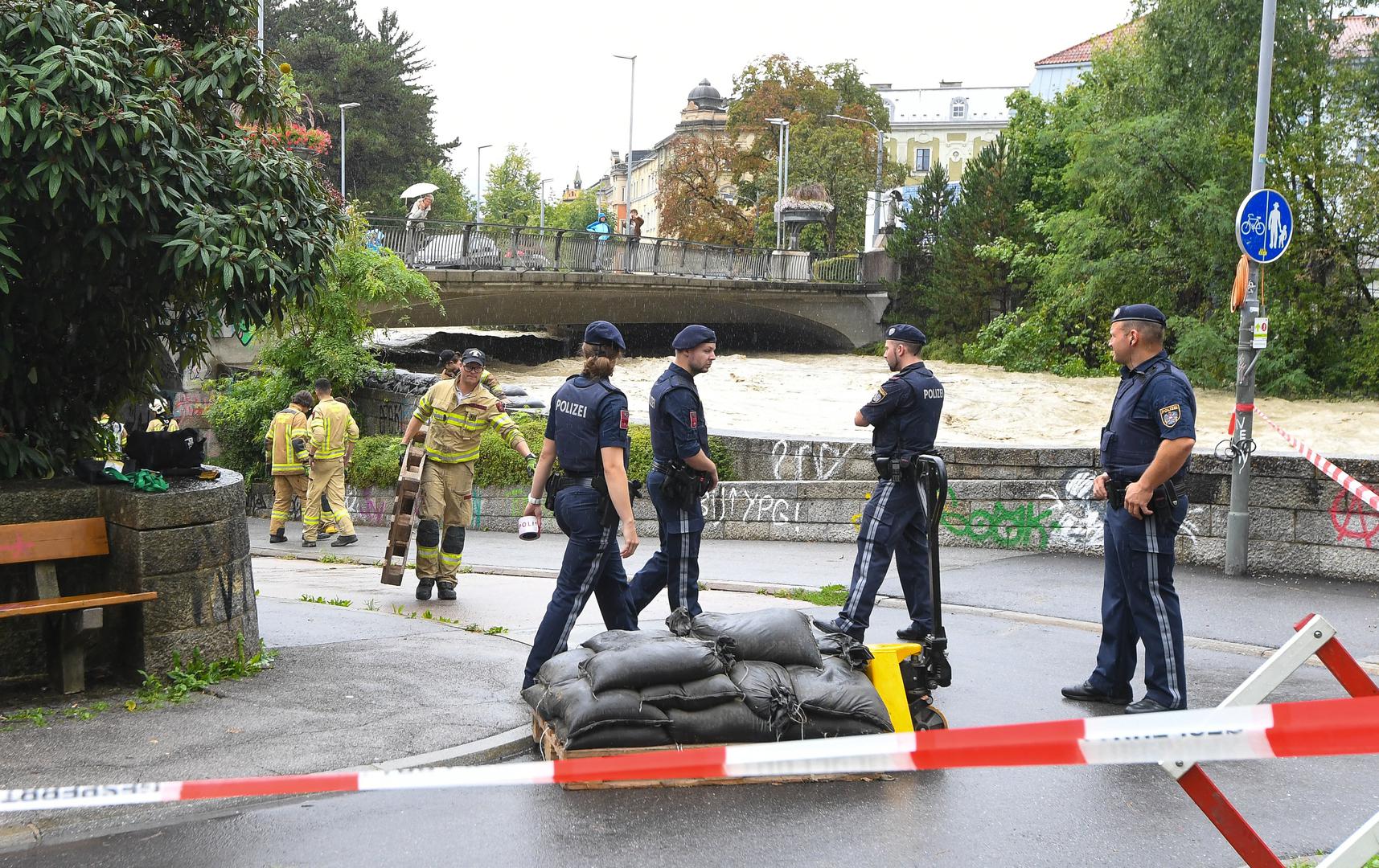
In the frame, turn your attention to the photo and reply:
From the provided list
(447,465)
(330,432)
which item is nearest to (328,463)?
(330,432)

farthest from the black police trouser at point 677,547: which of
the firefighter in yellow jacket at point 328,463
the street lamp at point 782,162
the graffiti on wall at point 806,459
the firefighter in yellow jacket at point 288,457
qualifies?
the street lamp at point 782,162

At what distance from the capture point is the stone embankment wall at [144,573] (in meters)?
6.13

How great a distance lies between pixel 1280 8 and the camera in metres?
25.2

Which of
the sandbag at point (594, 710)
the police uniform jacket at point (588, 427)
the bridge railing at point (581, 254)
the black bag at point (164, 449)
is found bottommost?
the sandbag at point (594, 710)

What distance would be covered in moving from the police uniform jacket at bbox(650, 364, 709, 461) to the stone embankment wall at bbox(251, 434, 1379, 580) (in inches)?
219

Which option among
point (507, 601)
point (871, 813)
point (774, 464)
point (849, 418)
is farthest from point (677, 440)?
point (849, 418)

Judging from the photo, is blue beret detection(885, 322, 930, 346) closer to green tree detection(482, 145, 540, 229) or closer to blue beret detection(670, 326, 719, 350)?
blue beret detection(670, 326, 719, 350)

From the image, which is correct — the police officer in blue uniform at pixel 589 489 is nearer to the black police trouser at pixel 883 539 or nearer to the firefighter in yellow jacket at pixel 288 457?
the black police trouser at pixel 883 539

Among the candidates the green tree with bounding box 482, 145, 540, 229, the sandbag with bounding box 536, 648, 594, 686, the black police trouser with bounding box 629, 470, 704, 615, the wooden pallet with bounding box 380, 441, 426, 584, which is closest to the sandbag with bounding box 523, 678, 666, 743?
the sandbag with bounding box 536, 648, 594, 686

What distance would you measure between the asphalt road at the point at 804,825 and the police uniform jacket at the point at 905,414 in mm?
2130

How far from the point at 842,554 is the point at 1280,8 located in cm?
1969

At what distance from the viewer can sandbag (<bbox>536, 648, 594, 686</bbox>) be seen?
217 inches

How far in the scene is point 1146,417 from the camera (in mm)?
6172

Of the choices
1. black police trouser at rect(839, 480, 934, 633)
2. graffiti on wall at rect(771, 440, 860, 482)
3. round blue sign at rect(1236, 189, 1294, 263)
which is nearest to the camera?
black police trouser at rect(839, 480, 934, 633)
